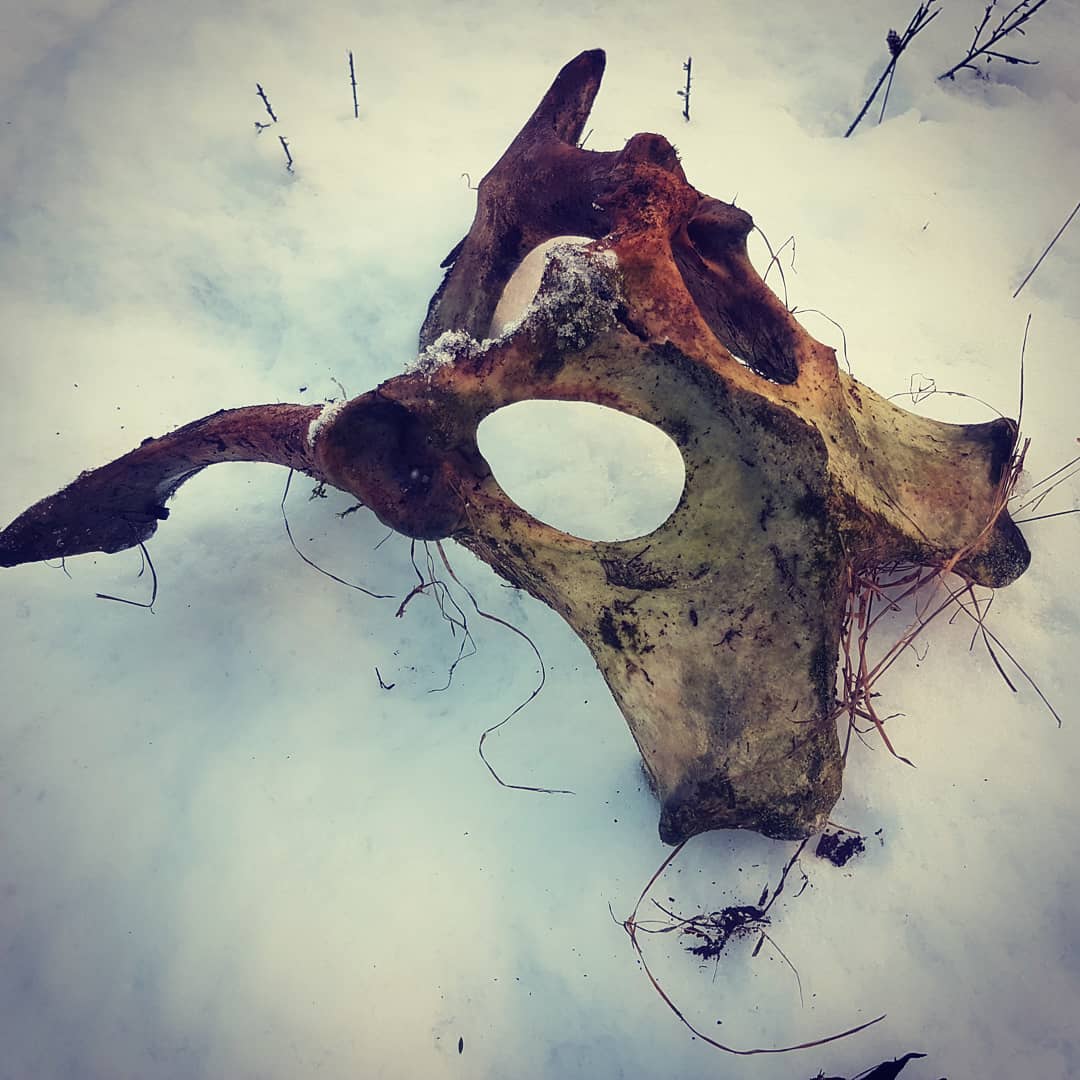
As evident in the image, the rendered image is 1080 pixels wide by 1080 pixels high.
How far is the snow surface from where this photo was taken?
1794 millimetres

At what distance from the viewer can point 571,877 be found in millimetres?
1898

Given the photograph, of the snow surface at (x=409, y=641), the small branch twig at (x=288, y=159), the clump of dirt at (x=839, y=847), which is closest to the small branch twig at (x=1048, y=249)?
the snow surface at (x=409, y=641)

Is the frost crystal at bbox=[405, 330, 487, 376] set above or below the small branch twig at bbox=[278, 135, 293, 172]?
above

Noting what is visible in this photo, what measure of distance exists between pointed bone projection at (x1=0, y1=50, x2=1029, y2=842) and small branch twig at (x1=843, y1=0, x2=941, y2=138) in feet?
5.58

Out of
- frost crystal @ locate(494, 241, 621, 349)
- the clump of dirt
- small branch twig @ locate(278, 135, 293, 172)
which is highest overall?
frost crystal @ locate(494, 241, 621, 349)

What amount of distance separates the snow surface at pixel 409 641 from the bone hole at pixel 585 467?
0.35 m

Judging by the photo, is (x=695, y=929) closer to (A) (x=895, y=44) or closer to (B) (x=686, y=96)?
(B) (x=686, y=96)

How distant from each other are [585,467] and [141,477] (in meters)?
1.30

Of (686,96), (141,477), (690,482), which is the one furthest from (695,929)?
(686,96)

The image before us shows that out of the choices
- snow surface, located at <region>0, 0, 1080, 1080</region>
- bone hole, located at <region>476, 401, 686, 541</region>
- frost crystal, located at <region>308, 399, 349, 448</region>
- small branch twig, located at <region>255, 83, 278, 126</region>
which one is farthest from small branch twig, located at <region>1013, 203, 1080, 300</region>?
small branch twig, located at <region>255, 83, 278, 126</region>

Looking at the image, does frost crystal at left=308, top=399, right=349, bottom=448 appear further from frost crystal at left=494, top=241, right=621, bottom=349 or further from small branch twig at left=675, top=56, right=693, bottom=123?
small branch twig at left=675, top=56, right=693, bottom=123

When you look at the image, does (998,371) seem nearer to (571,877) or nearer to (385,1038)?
(571,877)

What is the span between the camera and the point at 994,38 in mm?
2900

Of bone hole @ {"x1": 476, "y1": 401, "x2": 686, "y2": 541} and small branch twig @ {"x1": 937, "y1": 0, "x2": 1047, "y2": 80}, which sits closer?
bone hole @ {"x1": 476, "y1": 401, "x2": 686, "y2": 541}
